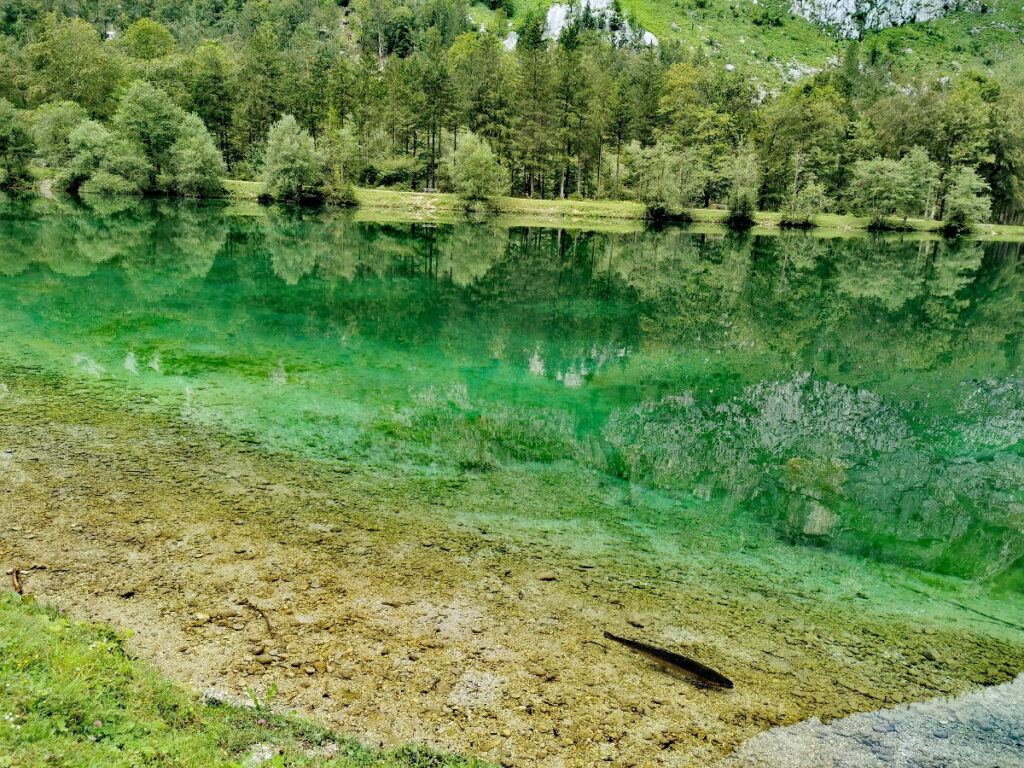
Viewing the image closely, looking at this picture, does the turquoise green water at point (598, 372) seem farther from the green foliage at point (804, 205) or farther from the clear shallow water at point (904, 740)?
the green foliage at point (804, 205)

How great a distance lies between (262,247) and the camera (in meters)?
43.7

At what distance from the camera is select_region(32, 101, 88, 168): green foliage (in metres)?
77.8

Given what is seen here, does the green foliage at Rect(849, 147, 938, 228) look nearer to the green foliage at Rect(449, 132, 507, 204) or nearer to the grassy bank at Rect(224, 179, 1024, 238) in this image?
the grassy bank at Rect(224, 179, 1024, 238)

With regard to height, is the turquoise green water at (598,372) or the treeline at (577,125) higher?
the treeline at (577,125)

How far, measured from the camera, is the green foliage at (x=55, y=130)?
77812 mm

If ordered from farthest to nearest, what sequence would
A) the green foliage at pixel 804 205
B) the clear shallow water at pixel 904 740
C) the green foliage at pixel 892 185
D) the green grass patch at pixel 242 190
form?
the green foliage at pixel 892 185 → the green foliage at pixel 804 205 → the green grass patch at pixel 242 190 → the clear shallow water at pixel 904 740

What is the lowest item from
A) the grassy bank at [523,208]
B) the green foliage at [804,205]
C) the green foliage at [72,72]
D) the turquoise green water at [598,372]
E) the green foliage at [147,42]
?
the turquoise green water at [598,372]

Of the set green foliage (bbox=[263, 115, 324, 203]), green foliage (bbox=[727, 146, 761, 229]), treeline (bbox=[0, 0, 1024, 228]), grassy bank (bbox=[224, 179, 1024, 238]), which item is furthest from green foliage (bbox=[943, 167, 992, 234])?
green foliage (bbox=[263, 115, 324, 203])

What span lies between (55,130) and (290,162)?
29.7 m

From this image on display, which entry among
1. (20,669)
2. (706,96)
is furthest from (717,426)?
(706,96)

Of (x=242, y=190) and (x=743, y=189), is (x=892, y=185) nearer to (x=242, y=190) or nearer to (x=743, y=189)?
(x=743, y=189)

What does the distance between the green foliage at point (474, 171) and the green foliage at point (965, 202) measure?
212ft

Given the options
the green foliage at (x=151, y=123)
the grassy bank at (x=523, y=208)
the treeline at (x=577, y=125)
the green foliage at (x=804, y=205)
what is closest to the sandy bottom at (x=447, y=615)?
the grassy bank at (x=523, y=208)

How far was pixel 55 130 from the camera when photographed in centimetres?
7925
